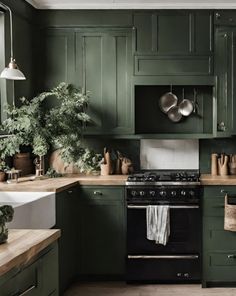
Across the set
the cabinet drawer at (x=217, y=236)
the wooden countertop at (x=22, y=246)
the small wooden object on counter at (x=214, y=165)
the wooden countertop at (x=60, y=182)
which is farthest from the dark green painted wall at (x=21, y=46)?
the wooden countertop at (x=22, y=246)

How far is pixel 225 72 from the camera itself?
4680 millimetres

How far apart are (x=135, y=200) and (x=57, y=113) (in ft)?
3.49

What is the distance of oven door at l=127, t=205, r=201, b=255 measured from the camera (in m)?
4.29

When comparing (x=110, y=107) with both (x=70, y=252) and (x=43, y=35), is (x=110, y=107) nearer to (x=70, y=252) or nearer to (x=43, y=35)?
(x=43, y=35)

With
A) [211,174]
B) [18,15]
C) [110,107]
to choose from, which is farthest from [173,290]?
[18,15]

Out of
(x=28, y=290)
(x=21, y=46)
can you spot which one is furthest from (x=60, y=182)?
(x=28, y=290)

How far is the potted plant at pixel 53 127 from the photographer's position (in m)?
4.21

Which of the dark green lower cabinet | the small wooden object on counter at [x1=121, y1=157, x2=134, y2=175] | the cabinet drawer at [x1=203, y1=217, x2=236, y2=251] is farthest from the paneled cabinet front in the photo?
the dark green lower cabinet

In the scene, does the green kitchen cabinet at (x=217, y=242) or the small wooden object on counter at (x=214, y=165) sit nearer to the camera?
the green kitchen cabinet at (x=217, y=242)

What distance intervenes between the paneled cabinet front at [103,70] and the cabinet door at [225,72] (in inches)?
33.7

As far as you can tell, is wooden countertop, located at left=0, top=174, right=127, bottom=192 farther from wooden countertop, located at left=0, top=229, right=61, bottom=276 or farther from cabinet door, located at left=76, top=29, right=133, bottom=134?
wooden countertop, located at left=0, top=229, right=61, bottom=276

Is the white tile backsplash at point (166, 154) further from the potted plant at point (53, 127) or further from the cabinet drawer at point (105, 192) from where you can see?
the cabinet drawer at point (105, 192)

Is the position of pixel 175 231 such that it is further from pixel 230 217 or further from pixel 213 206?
pixel 230 217

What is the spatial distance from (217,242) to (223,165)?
33.1 inches
